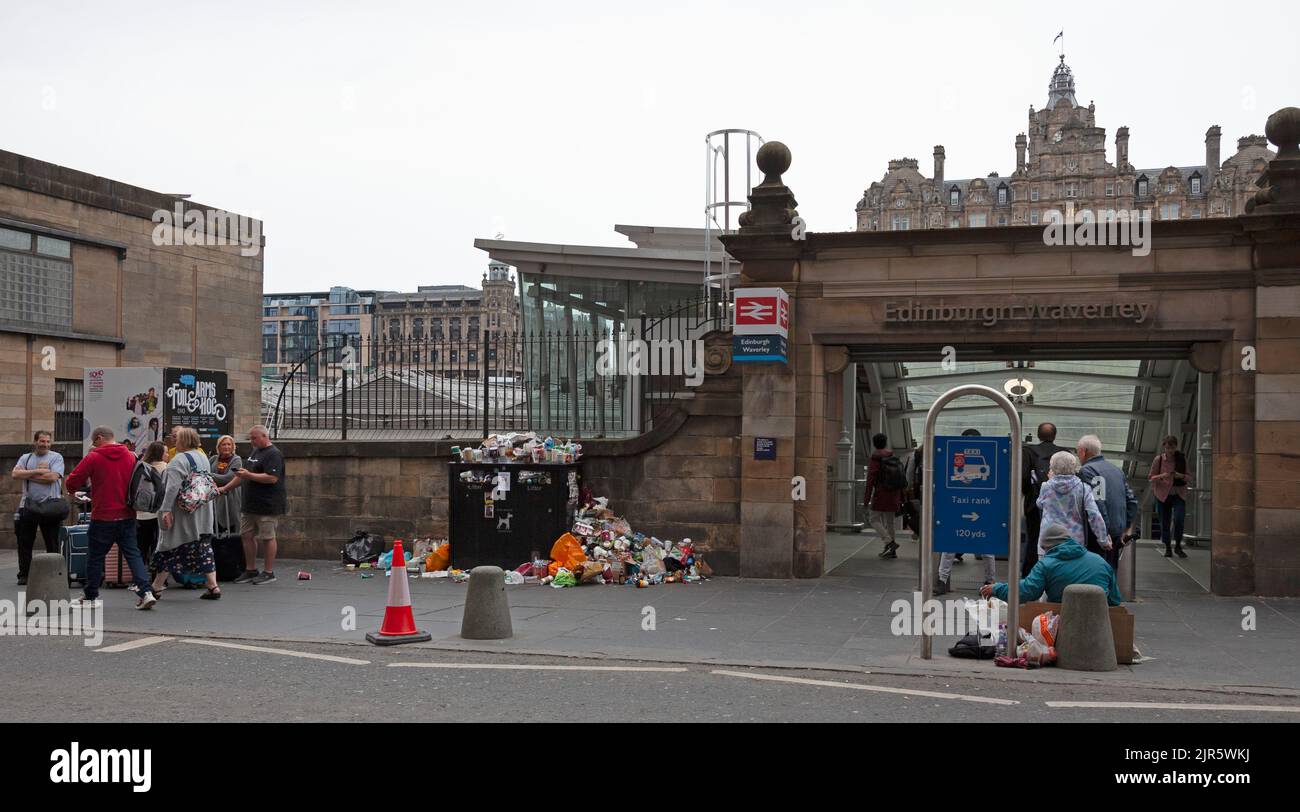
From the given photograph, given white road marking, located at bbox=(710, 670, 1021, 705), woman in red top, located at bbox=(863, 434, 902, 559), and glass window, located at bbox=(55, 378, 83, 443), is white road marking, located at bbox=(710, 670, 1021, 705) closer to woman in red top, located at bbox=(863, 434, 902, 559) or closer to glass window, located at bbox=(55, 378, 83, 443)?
woman in red top, located at bbox=(863, 434, 902, 559)

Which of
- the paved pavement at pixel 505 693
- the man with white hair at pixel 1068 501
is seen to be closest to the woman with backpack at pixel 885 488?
the man with white hair at pixel 1068 501

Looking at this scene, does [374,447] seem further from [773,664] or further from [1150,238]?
[1150,238]

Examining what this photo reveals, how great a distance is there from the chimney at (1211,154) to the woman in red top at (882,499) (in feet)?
345

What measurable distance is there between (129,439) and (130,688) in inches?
325

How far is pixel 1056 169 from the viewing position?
11662 centimetres

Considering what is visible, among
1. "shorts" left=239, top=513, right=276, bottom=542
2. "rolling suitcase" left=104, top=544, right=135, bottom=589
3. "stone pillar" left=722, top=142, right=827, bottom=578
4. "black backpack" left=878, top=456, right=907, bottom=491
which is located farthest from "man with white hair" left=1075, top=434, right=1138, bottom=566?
"rolling suitcase" left=104, top=544, right=135, bottom=589

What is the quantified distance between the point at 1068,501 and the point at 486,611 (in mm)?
4698

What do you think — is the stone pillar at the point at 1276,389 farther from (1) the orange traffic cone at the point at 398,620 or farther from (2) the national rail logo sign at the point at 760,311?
(1) the orange traffic cone at the point at 398,620

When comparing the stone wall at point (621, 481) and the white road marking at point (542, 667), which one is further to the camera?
the stone wall at point (621, 481)

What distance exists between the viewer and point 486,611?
31.8ft

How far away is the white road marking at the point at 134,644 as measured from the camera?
9211 millimetres

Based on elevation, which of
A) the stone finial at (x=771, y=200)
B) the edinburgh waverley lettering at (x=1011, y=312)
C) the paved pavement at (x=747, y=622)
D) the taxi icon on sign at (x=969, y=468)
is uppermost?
the stone finial at (x=771, y=200)

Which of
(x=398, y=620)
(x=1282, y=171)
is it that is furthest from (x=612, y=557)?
(x=1282, y=171)
